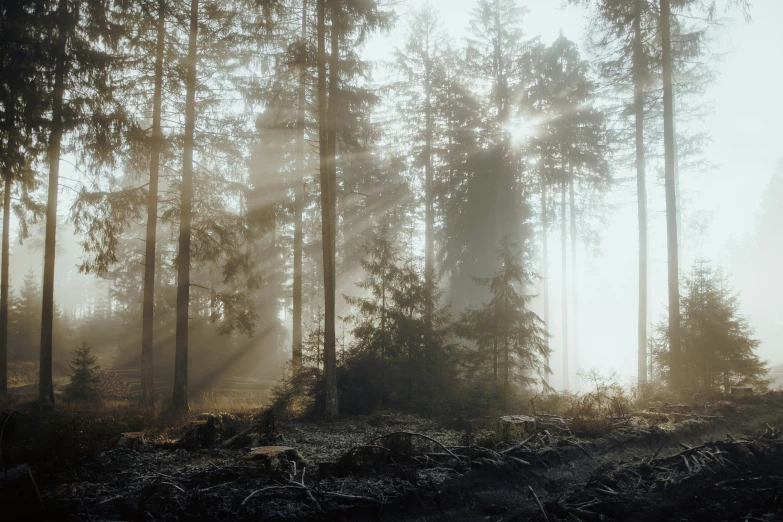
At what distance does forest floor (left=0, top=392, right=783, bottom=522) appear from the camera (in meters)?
5.48

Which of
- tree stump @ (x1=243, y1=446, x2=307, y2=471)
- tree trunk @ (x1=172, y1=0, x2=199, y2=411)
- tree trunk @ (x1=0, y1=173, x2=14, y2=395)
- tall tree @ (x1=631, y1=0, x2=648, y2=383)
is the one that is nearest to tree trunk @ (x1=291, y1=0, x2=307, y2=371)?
tree trunk @ (x1=172, y1=0, x2=199, y2=411)

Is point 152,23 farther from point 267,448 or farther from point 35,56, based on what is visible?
point 267,448

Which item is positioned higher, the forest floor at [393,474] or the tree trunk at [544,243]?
the tree trunk at [544,243]

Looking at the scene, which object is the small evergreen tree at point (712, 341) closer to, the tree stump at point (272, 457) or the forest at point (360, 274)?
the forest at point (360, 274)

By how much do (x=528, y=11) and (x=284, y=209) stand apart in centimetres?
2009

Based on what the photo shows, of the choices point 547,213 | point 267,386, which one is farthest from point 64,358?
point 547,213

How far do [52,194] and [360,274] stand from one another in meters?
17.2

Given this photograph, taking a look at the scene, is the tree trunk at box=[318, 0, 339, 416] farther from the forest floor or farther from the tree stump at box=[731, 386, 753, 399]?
the tree stump at box=[731, 386, 753, 399]

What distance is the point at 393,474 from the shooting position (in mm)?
6641

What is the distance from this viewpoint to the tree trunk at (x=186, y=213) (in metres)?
A: 14.5

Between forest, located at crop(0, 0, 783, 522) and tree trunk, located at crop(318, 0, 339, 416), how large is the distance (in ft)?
0.26

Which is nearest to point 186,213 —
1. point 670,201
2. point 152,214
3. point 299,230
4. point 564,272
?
point 152,214

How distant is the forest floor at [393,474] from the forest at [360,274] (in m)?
0.05

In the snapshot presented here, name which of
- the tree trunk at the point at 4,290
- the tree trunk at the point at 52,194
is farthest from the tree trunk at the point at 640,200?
the tree trunk at the point at 4,290
